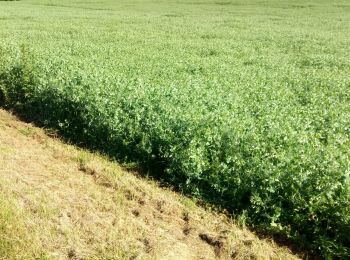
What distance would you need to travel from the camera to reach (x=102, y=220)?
671 cm

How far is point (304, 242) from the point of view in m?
6.36

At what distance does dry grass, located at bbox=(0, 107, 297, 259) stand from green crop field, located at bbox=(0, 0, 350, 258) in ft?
1.96

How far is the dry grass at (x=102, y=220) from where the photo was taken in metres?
6.00

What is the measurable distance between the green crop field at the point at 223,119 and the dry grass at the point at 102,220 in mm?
598

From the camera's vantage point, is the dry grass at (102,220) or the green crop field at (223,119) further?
the green crop field at (223,119)

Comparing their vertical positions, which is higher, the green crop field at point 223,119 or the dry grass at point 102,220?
the green crop field at point 223,119

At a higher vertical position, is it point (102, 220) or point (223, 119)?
point (223, 119)

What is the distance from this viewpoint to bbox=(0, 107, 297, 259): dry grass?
600cm

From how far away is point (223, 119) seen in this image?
855cm

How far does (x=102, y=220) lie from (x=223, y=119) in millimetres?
3252

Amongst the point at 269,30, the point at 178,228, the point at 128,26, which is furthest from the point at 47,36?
the point at 178,228

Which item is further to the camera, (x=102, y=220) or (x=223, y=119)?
(x=223, y=119)

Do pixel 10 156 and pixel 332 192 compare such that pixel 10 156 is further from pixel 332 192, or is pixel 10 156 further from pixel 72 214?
pixel 332 192

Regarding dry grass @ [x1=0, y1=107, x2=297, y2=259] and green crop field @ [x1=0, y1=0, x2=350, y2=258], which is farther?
green crop field @ [x1=0, y1=0, x2=350, y2=258]
